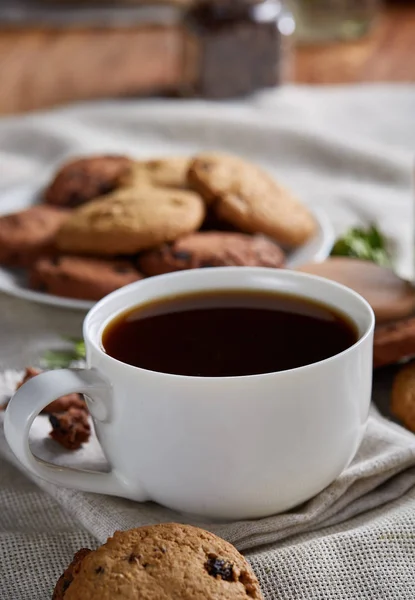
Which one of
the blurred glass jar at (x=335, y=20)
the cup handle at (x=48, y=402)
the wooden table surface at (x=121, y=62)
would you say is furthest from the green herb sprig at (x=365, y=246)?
the blurred glass jar at (x=335, y=20)

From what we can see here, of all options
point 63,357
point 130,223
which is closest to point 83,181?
point 130,223

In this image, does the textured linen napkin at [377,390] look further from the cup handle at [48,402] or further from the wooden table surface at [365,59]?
the wooden table surface at [365,59]

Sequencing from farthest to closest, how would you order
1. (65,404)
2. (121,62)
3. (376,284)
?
(121,62) → (376,284) → (65,404)

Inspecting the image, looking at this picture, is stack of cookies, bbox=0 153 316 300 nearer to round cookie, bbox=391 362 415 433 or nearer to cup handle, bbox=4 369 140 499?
round cookie, bbox=391 362 415 433

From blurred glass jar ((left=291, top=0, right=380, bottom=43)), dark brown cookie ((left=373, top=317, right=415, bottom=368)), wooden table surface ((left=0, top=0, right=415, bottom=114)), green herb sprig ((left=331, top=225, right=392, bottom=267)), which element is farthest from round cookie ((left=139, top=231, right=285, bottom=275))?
blurred glass jar ((left=291, top=0, right=380, bottom=43))

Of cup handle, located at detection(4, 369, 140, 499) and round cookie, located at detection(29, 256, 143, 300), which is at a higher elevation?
cup handle, located at detection(4, 369, 140, 499)

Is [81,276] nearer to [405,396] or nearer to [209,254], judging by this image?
[209,254]

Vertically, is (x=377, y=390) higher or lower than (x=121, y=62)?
higher
